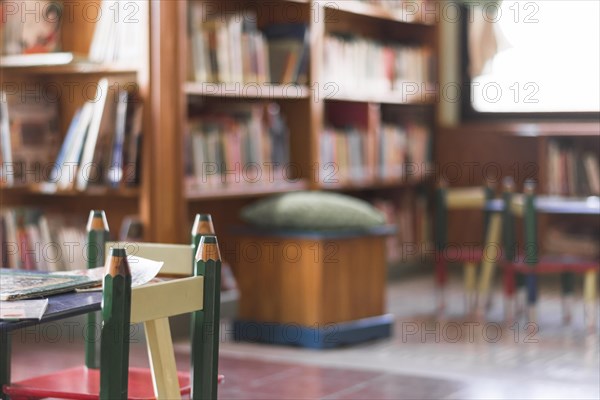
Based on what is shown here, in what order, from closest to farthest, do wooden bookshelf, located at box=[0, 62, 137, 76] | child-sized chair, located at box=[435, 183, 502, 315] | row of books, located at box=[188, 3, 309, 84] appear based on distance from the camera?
wooden bookshelf, located at box=[0, 62, 137, 76]
row of books, located at box=[188, 3, 309, 84]
child-sized chair, located at box=[435, 183, 502, 315]

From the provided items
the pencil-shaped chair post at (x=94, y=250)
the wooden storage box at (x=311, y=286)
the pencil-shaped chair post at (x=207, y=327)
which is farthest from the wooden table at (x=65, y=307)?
the wooden storage box at (x=311, y=286)

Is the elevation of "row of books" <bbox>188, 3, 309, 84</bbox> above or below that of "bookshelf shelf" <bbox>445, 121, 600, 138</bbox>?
above

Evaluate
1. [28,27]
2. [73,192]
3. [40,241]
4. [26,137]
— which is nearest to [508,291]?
[73,192]

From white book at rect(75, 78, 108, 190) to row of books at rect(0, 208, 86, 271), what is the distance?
0.72ft

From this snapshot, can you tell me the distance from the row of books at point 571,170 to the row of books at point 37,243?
127 inches

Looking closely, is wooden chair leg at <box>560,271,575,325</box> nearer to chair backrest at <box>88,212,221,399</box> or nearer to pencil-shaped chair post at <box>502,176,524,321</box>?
pencil-shaped chair post at <box>502,176,524,321</box>

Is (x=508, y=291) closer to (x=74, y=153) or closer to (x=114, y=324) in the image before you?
(x=74, y=153)

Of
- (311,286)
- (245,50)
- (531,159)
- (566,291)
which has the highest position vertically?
(245,50)

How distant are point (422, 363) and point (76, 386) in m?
2.09

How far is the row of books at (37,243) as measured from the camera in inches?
193

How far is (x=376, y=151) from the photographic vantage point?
6.88 meters

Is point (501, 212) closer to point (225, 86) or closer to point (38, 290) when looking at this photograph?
point (225, 86)

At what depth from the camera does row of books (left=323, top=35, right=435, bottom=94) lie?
6.38 meters

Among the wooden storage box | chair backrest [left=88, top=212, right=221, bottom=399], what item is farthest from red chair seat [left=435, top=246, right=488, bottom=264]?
chair backrest [left=88, top=212, right=221, bottom=399]
